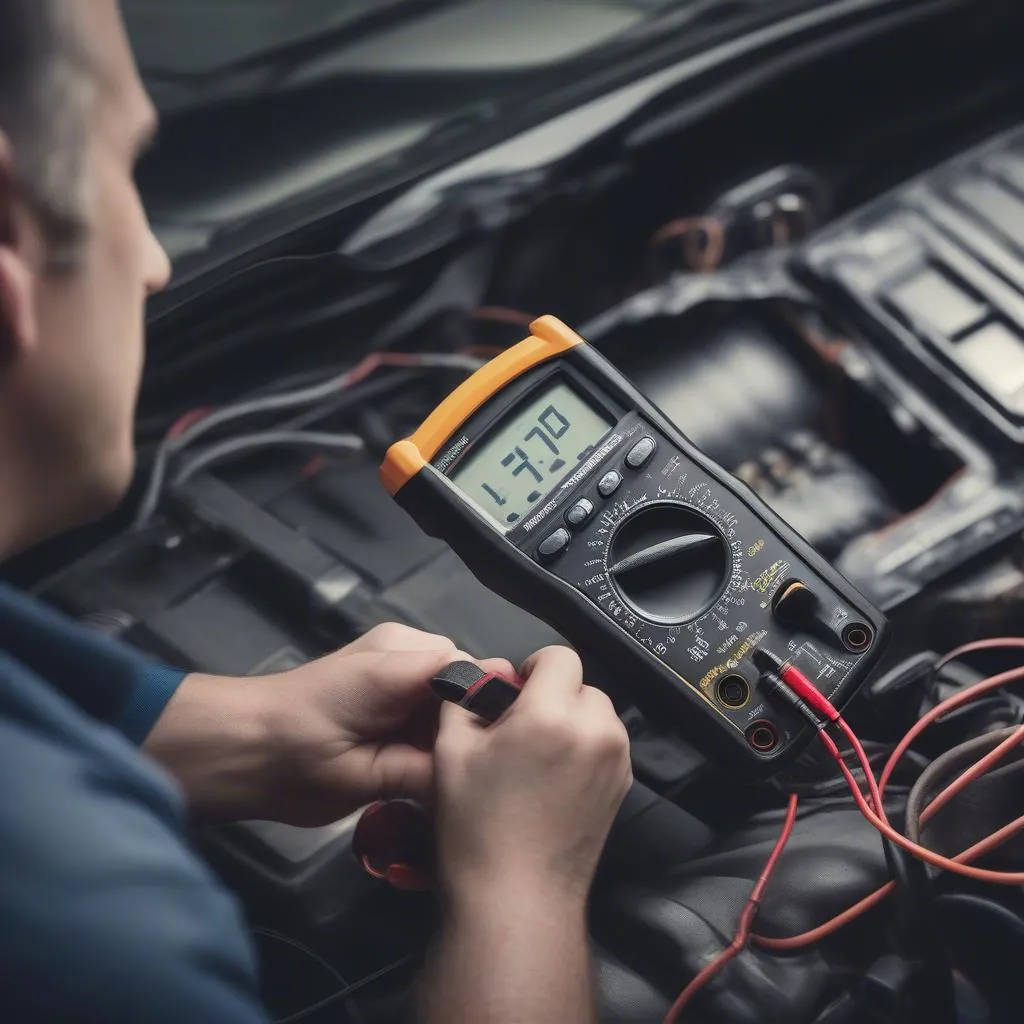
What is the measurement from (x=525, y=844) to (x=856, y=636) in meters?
0.27

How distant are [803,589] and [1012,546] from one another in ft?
0.77

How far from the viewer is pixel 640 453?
2.77 ft

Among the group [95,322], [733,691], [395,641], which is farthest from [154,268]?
[733,691]

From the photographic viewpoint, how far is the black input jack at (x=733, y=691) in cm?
79

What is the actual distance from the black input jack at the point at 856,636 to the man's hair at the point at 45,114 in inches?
20.5

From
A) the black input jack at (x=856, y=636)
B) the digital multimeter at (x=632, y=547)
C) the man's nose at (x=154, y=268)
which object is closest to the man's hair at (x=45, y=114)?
the man's nose at (x=154, y=268)

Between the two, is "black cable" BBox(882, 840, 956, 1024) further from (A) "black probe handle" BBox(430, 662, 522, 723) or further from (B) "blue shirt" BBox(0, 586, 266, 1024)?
(B) "blue shirt" BBox(0, 586, 266, 1024)

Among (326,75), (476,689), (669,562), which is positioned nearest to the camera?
(476,689)

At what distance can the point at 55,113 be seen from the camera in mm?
547

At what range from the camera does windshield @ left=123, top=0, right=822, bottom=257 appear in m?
1.17

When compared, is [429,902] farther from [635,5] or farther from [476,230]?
[635,5]

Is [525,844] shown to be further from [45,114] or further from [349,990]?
[45,114]

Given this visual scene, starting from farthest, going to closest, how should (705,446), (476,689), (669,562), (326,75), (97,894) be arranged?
(326,75), (705,446), (669,562), (476,689), (97,894)

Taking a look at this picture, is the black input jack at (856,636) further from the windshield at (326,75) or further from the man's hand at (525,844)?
the windshield at (326,75)
